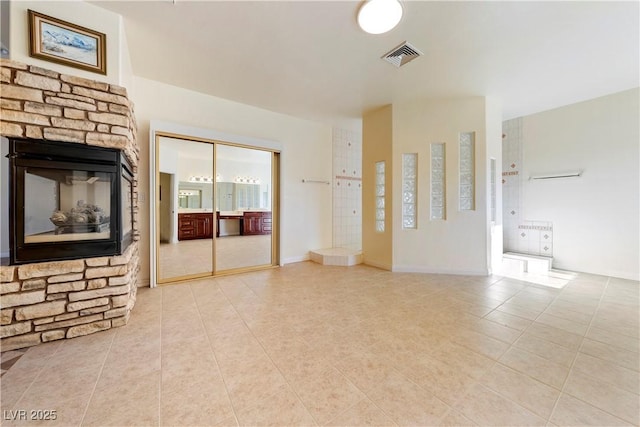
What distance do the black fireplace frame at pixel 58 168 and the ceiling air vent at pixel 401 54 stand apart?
280 cm

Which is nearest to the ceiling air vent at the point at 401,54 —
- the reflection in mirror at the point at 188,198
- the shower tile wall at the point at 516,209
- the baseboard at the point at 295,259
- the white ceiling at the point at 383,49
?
the white ceiling at the point at 383,49

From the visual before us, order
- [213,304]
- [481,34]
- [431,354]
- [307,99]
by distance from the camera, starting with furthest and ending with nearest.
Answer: [307,99], [213,304], [481,34], [431,354]

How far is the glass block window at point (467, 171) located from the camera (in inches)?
146

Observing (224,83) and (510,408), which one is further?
(224,83)

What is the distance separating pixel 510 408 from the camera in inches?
48.2

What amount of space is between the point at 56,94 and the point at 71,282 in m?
1.41

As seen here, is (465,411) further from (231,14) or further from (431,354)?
(231,14)

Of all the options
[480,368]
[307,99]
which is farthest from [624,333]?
[307,99]

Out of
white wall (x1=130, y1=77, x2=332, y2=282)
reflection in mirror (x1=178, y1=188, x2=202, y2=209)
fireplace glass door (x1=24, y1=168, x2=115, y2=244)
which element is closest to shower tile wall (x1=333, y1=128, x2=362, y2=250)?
white wall (x1=130, y1=77, x2=332, y2=282)

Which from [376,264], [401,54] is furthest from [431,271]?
[401,54]

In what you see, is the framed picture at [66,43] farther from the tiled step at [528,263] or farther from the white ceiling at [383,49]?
the tiled step at [528,263]

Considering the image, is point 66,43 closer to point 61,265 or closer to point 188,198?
point 61,265

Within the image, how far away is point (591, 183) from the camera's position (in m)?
3.73

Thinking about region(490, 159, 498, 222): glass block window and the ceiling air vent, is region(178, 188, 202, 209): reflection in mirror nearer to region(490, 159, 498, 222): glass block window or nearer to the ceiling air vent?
the ceiling air vent
